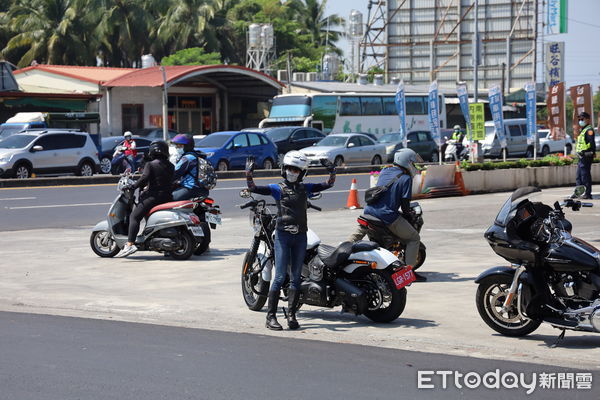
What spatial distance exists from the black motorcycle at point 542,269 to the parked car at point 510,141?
124ft

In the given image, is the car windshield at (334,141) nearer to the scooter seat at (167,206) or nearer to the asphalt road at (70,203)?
the asphalt road at (70,203)

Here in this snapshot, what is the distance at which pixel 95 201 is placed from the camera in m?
23.1

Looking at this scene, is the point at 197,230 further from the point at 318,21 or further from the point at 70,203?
the point at 318,21

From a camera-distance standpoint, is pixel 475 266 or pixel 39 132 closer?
pixel 475 266

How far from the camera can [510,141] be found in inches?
1810

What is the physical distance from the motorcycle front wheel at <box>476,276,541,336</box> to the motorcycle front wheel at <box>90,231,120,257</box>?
6.78m

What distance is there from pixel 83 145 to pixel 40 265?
18863 mm

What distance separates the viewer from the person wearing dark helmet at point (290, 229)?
8.60 meters

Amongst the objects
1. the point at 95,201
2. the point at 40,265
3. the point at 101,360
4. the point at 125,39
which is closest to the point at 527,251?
the point at 101,360

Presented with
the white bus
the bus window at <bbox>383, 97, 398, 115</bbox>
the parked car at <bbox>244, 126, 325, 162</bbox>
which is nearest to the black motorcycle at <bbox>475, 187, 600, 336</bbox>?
the parked car at <bbox>244, 126, 325, 162</bbox>

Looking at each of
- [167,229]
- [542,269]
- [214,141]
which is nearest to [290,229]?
[542,269]

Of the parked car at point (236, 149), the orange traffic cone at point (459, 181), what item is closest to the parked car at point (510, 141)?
the parked car at point (236, 149)

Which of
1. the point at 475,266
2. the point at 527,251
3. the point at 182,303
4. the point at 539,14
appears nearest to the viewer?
the point at 527,251

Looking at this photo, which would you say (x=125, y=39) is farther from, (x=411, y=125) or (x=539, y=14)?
(x=539, y=14)
